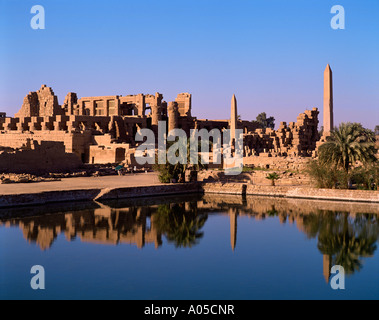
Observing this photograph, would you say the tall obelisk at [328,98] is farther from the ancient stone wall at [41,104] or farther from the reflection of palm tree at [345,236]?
the ancient stone wall at [41,104]

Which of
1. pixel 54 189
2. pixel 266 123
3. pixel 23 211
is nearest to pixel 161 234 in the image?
pixel 23 211

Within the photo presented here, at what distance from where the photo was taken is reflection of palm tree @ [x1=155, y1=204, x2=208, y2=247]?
17.2m

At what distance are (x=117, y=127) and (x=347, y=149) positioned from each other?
27.5 m

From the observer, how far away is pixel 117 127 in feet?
156

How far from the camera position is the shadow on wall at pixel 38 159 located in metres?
27.8

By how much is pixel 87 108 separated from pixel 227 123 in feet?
53.5

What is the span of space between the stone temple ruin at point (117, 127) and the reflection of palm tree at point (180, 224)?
11078 millimetres

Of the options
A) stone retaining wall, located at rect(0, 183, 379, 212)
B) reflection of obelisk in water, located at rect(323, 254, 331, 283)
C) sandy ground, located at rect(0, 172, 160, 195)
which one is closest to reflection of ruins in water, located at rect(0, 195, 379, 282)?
reflection of obelisk in water, located at rect(323, 254, 331, 283)

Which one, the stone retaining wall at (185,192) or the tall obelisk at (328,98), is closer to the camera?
the stone retaining wall at (185,192)
